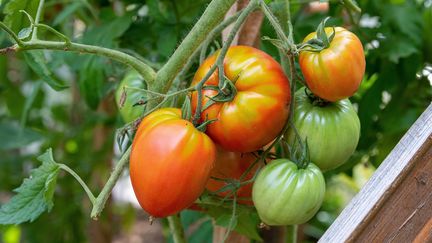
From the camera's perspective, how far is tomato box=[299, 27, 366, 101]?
2.07 ft

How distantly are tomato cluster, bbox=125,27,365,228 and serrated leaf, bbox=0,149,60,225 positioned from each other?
13 centimetres

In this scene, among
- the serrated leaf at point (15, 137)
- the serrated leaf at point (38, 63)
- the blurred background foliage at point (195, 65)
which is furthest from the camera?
the serrated leaf at point (15, 137)

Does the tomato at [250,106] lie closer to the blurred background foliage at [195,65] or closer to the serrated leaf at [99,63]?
the blurred background foliage at [195,65]

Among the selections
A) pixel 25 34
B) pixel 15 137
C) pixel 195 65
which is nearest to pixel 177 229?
pixel 195 65

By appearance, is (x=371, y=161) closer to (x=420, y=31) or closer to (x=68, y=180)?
(x=420, y=31)

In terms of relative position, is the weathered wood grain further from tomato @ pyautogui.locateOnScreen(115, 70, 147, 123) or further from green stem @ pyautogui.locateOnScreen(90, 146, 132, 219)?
tomato @ pyautogui.locateOnScreen(115, 70, 147, 123)

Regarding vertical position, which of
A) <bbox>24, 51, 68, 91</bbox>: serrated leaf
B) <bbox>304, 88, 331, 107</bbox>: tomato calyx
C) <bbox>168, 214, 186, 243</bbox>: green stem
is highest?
<bbox>304, 88, 331, 107</bbox>: tomato calyx

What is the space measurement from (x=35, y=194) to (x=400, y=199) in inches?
15.9

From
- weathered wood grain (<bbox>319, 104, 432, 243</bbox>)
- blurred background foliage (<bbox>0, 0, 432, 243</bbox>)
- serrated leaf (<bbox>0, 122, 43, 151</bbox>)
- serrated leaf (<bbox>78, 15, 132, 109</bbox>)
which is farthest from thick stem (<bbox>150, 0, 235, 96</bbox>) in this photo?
serrated leaf (<bbox>0, 122, 43, 151</bbox>)

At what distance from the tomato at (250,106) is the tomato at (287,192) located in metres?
0.04

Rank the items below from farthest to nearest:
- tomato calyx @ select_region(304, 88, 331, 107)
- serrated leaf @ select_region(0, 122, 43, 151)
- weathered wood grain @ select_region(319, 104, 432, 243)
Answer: serrated leaf @ select_region(0, 122, 43, 151) → tomato calyx @ select_region(304, 88, 331, 107) → weathered wood grain @ select_region(319, 104, 432, 243)

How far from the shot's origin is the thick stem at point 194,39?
0.71m

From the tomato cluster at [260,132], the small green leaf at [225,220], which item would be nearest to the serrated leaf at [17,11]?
the tomato cluster at [260,132]

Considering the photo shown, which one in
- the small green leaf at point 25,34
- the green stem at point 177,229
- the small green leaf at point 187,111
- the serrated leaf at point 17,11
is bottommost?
the green stem at point 177,229
